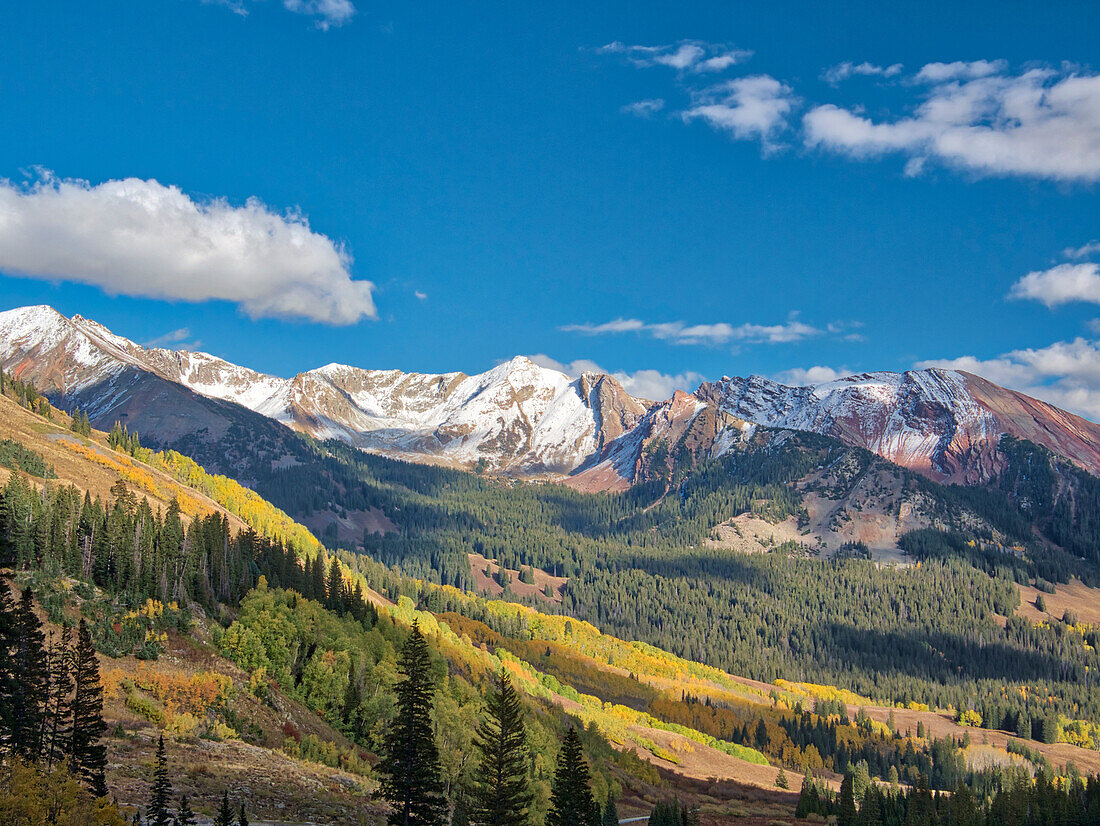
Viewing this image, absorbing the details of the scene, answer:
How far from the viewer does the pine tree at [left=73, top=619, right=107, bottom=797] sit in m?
44.1

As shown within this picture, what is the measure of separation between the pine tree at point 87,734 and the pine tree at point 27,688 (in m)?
1.86

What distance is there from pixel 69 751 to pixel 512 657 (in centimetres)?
16054

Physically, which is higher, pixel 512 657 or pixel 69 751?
pixel 69 751

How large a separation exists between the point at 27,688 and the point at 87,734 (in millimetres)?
4546

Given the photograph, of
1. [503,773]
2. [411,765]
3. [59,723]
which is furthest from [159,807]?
[503,773]

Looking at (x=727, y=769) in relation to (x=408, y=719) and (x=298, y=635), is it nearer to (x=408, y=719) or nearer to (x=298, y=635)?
(x=298, y=635)

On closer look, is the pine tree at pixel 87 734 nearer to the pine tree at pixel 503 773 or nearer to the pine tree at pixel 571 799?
the pine tree at pixel 503 773

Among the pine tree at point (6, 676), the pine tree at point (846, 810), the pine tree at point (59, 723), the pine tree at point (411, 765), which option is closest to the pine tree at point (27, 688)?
the pine tree at point (6, 676)

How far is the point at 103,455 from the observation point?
15962cm

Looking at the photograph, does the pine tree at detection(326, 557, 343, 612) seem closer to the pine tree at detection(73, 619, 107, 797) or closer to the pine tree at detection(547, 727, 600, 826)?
the pine tree at detection(73, 619, 107, 797)

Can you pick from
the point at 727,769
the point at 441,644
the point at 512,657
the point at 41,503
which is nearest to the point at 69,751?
the point at 41,503

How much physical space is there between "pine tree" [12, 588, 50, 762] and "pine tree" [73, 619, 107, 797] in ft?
6.09

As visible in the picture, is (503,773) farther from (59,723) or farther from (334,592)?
(334,592)

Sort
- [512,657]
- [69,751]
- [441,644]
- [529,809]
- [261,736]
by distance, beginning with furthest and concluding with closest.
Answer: [512,657] < [441,644] < [529,809] < [261,736] < [69,751]
